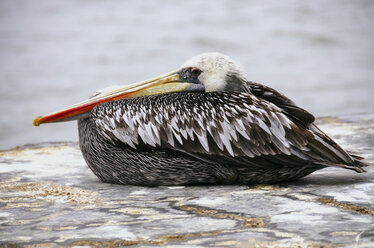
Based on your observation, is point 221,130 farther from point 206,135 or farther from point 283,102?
point 283,102

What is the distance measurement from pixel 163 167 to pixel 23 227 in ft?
3.67

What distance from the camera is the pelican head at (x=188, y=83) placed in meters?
4.22

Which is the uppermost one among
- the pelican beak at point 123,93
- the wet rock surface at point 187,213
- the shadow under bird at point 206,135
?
the pelican beak at point 123,93

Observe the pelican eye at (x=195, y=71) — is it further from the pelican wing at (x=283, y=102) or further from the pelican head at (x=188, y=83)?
the pelican wing at (x=283, y=102)

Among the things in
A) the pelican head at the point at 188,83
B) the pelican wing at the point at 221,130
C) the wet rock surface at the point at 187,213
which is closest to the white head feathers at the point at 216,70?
the pelican head at the point at 188,83

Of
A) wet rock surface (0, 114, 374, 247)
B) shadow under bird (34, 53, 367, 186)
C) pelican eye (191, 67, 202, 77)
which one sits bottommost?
wet rock surface (0, 114, 374, 247)

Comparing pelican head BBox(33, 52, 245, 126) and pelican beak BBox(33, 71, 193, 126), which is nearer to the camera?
pelican head BBox(33, 52, 245, 126)

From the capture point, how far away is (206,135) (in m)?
3.95

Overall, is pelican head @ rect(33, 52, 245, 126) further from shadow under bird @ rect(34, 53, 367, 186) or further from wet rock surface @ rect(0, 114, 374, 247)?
wet rock surface @ rect(0, 114, 374, 247)

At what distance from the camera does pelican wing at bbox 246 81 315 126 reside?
4.16 metres

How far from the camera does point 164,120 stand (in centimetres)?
404

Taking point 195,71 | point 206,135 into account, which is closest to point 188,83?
point 195,71

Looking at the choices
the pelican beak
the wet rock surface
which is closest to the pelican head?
the pelican beak

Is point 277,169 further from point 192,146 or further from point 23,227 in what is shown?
point 23,227
